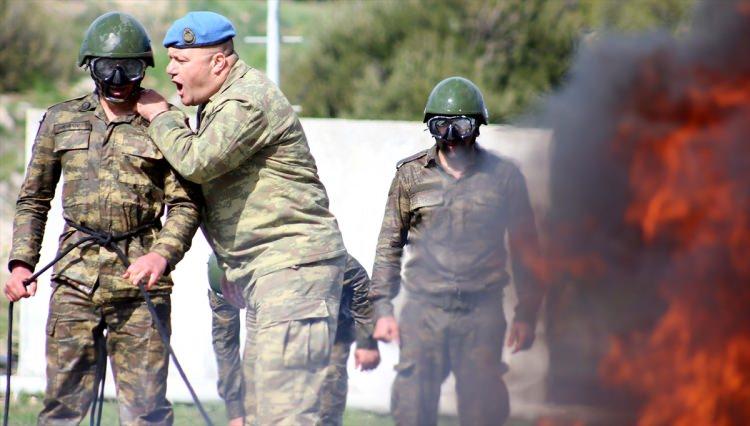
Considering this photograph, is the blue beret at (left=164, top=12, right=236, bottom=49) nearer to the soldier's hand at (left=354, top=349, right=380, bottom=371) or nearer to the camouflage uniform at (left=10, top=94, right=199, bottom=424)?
the camouflage uniform at (left=10, top=94, right=199, bottom=424)

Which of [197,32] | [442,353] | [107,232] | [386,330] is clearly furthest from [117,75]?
[442,353]

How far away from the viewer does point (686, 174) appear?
15.5 ft

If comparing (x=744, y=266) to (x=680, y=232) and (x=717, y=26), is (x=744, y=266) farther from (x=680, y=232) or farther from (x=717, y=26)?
(x=717, y=26)

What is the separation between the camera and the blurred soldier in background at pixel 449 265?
19.4ft

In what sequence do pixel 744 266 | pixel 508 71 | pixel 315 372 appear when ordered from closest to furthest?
pixel 744 266 → pixel 315 372 → pixel 508 71

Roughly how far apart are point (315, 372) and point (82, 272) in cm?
123

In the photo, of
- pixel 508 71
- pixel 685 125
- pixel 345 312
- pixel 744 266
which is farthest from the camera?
pixel 508 71

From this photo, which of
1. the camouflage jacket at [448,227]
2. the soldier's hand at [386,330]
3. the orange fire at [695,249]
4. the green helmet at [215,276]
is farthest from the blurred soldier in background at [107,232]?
the orange fire at [695,249]

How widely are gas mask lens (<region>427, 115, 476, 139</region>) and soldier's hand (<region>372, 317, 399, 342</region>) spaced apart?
1018 mm

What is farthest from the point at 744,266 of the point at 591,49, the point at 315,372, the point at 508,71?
the point at 508,71

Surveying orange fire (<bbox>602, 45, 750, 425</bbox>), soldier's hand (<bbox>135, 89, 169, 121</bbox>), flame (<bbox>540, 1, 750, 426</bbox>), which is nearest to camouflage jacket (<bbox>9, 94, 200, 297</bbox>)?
soldier's hand (<bbox>135, 89, 169, 121</bbox>)

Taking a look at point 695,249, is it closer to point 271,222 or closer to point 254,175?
point 271,222

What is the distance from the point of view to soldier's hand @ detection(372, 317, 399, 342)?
5895 millimetres

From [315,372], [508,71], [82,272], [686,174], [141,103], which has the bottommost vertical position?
[315,372]
